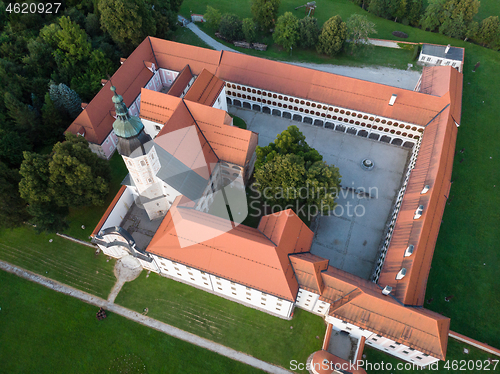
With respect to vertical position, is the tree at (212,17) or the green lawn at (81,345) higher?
the tree at (212,17)

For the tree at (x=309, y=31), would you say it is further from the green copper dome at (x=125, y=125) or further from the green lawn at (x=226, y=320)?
the green lawn at (x=226, y=320)

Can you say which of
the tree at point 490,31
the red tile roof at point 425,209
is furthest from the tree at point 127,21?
the tree at point 490,31

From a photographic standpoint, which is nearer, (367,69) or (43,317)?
(43,317)

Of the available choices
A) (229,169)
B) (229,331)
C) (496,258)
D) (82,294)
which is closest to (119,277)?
(82,294)

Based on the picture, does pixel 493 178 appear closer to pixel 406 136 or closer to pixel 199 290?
pixel 406 136

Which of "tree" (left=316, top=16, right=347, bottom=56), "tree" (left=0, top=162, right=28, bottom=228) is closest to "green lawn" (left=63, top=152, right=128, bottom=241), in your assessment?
"tree" (left=0, top=162, right=28, bottom=228)

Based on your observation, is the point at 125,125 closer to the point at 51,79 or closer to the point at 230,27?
the point at 51,79

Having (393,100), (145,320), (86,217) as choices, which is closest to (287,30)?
(393,100)
